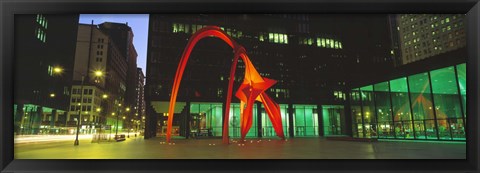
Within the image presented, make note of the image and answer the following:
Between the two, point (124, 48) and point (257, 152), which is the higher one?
point (124, 48)

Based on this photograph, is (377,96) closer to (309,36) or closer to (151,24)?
(309,36)

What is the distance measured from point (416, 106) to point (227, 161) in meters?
20.2

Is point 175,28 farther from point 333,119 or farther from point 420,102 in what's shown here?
point 420,102

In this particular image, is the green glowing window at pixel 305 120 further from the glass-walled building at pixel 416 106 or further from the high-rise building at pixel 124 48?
the high-rise building at pixel 124 48

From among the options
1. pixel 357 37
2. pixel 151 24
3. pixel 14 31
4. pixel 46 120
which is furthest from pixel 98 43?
pixel 14 31

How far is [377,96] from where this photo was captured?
26.7 meters

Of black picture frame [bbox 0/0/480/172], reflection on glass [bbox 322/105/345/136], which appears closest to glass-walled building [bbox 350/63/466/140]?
black picture frame [bbox 0/0/480/172]

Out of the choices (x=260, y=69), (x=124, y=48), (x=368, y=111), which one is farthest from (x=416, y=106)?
(x=124, y=48)

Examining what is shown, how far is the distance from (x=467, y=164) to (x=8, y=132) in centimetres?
1179

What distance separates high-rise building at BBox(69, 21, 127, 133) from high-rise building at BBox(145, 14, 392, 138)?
35182 millimetres

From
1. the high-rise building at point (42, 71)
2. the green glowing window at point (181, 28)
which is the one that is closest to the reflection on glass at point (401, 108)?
the high-rise building at point (42, 71)

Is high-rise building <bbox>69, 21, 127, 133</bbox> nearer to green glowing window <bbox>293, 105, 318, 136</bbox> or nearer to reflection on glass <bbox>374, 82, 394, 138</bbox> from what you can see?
green glowing window <bbox>293, 105, 318, 136</bbox>

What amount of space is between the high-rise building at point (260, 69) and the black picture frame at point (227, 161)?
2364cm

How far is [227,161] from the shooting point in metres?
7.66
